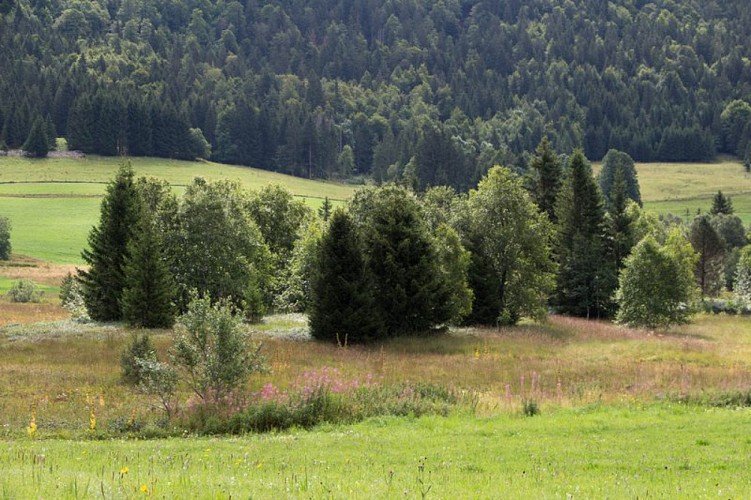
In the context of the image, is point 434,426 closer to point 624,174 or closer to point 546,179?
point 546,179

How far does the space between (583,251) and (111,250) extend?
129 ft

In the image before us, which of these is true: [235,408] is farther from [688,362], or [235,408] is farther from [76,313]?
[76,313]

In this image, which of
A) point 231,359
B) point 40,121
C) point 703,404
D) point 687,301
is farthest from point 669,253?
point 40,121

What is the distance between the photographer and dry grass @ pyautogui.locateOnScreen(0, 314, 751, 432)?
25.5 m

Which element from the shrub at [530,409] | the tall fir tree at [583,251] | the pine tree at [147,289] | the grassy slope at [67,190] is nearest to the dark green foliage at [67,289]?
the pine tree at [147,289]

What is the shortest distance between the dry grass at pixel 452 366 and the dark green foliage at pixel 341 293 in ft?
5.46

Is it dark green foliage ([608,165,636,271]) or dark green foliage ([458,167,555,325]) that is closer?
dark green foliage ([458,167,555,325])

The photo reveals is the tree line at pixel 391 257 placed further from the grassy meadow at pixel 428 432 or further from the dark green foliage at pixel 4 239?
the dark green foliage at pixel 4 239

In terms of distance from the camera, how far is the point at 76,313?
182 ft

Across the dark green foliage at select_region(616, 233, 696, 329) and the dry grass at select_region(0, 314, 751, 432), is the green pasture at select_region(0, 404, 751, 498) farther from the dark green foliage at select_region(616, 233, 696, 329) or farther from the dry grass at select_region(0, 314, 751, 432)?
the dark green foliage at select_region(616, 233, 696, 329)

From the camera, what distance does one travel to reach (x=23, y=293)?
72.9m

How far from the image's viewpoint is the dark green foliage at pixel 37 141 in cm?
16562

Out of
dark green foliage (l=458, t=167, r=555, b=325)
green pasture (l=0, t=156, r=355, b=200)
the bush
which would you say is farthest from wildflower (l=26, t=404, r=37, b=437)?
green pasture (l=0, t=156, r=355, b=200)

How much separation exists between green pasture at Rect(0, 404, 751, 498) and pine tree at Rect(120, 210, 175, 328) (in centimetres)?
2637
